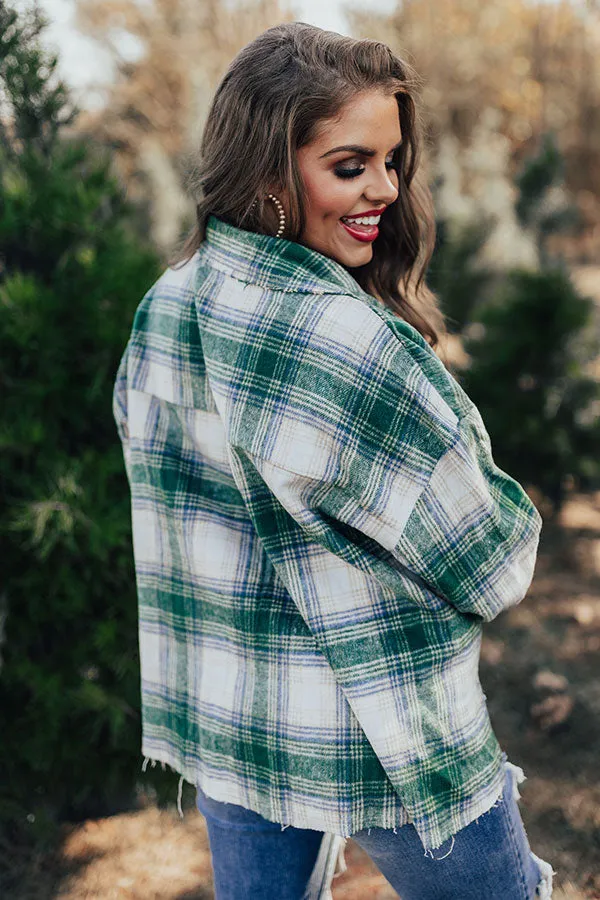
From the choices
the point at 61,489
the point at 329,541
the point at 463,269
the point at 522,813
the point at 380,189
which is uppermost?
the point at 380,189

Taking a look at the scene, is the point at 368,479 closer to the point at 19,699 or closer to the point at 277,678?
the point at 277,678

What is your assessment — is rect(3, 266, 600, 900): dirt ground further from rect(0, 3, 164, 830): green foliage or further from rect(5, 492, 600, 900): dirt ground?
rect(0, 3, 164, 830): green foliage

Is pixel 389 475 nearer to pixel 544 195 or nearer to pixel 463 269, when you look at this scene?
pixel 463 269

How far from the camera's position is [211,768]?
1.38 meters

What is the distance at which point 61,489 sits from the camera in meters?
2.24

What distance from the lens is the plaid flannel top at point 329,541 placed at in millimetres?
1161

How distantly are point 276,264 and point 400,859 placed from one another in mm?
903

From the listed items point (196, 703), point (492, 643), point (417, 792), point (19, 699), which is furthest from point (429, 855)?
point (492, 643)

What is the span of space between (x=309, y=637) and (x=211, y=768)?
31cm

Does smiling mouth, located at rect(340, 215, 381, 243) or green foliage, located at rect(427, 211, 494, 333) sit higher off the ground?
smiling mouth, located at rect(340, 215, 381, 243)

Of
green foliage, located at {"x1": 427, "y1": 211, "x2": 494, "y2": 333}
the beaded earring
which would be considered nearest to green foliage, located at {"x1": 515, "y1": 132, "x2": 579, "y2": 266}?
green foliage, located at {"x1": 427, "y1": 211, "x2": 494, "y2": 333}

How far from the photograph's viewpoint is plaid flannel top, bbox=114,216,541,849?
1161 mm

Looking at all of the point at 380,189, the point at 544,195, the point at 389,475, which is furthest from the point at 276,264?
the point at 544,195

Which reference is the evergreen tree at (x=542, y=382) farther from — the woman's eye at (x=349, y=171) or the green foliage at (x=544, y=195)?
the woman's eye at (x=349, y=171)
